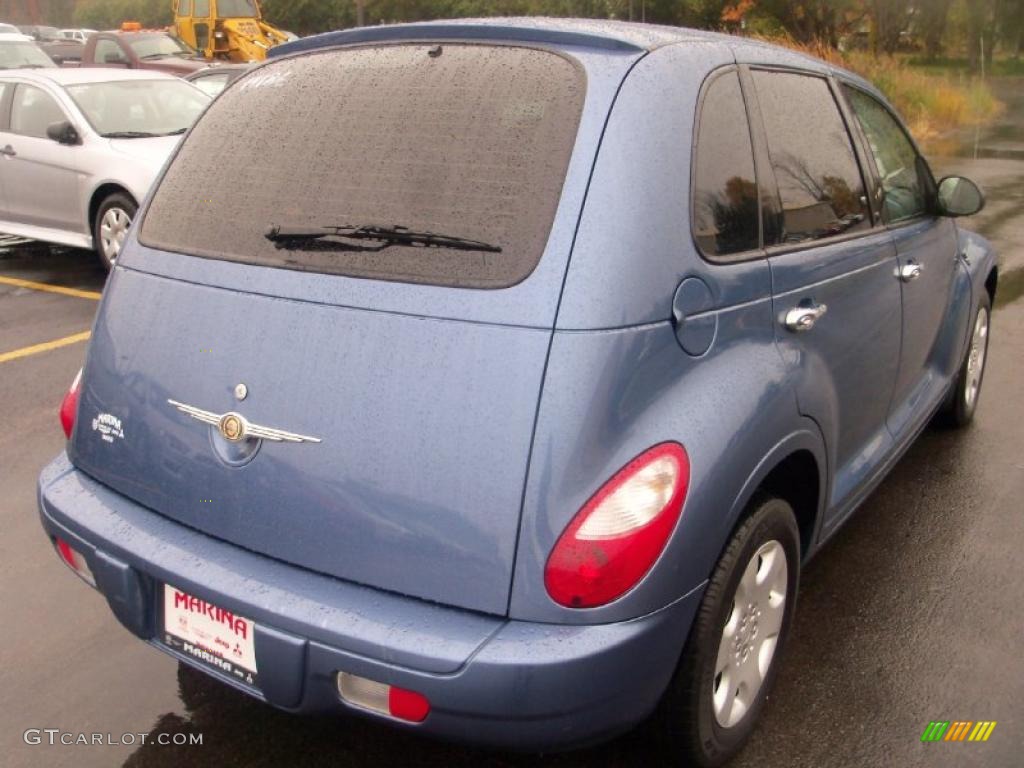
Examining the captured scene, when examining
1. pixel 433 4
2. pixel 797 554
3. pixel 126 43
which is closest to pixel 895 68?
pixel 126 43

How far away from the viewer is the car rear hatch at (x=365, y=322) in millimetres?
2016

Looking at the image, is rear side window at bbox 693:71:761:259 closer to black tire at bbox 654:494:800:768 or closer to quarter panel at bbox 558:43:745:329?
quarter panel at bbox 558:43:745:329

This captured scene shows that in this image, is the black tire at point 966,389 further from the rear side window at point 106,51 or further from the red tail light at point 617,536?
the rear side window at point 106,51

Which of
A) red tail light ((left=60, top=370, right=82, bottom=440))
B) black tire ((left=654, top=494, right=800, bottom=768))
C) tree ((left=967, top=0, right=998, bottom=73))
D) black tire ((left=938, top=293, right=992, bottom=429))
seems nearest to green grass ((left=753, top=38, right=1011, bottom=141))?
tree ((left=967, top=0, right=998, bottom=73))

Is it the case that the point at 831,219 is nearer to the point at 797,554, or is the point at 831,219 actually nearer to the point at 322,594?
the point at 797,554

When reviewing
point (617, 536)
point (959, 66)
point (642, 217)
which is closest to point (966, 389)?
point (642, 217)

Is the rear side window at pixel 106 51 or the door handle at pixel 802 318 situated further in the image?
the rear side window at pixel 106 51

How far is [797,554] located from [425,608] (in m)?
1.11

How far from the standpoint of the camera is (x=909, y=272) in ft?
11.3

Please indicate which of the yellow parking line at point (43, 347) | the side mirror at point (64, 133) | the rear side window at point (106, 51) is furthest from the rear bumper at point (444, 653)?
the rear side window at point (106, 51)

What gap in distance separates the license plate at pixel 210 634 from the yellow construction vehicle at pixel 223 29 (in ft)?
69.4

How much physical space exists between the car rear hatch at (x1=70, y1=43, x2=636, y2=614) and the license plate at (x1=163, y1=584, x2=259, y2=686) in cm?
17

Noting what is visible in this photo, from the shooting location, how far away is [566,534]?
6.41 ft

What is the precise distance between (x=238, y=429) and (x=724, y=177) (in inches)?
51.8
